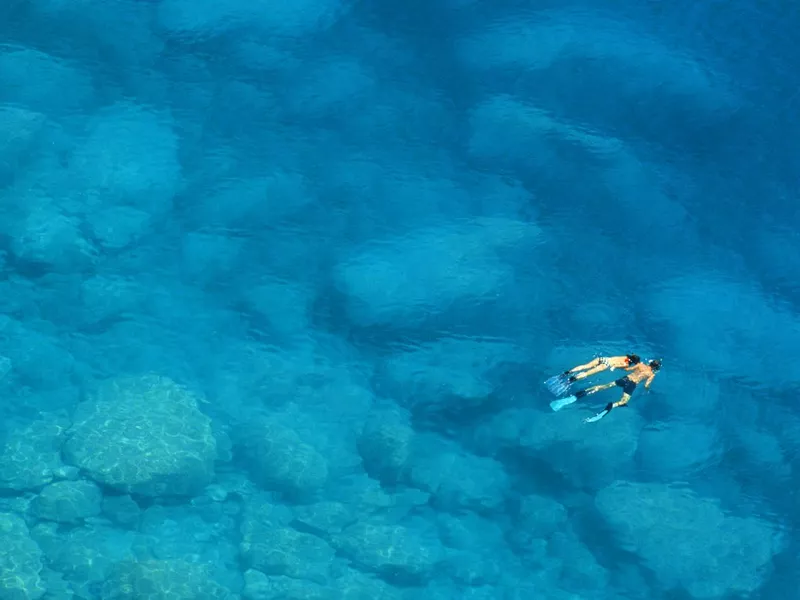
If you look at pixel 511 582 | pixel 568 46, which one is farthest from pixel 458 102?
pixel 511 582

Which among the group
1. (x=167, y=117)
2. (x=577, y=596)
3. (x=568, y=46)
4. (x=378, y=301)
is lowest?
(x=577, y=596)

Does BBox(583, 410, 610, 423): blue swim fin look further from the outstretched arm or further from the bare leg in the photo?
the outstretched arm

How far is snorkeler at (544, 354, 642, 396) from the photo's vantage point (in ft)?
47.2

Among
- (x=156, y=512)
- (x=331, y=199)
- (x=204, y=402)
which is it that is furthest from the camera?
(x=331, y=199)

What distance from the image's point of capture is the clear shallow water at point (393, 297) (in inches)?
520

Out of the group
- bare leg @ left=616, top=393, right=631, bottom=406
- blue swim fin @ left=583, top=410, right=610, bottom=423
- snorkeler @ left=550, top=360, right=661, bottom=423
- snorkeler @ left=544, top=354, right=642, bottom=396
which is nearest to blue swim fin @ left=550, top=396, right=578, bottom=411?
snorkeler @ left=550, top=360, right=661, bottom=423

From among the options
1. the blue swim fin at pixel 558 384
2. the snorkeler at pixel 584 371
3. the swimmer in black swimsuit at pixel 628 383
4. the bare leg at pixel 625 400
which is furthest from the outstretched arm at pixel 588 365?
the bare leg at pixel 625 400

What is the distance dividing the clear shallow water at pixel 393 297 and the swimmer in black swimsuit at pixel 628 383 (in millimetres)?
280

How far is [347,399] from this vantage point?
47.3 feet

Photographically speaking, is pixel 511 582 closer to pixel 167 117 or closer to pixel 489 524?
pixel 489 524

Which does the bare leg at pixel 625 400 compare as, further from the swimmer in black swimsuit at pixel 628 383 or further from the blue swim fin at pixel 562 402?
the blue swim fin at pixel 562 402

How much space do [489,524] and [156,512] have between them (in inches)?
219

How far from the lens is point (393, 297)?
15.2m

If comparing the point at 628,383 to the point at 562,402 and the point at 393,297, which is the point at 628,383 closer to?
the point at 562,402
